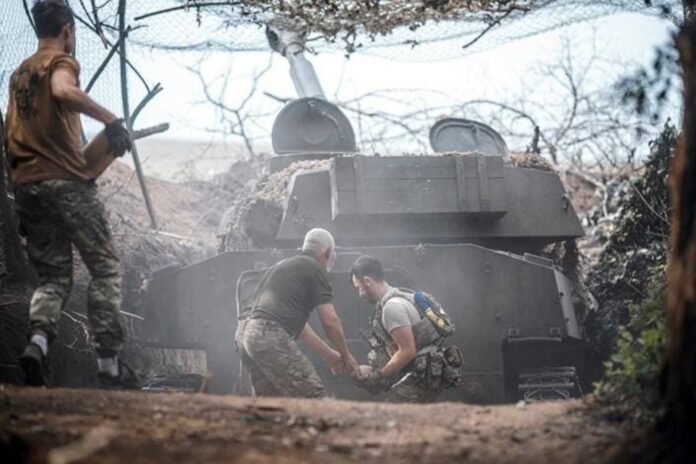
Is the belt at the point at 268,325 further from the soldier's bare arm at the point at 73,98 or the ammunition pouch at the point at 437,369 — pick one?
the soldier's bare arm at the point at 73,98

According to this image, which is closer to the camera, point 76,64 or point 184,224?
point 76,64

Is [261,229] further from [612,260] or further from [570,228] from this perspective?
[612,260]

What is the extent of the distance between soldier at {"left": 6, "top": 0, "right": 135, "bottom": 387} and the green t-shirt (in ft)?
5.90

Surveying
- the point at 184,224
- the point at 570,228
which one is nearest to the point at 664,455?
the point at 570,228

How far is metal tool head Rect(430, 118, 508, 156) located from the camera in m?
12.1

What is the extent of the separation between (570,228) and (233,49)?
370 centimetres

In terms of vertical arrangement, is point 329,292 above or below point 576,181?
below

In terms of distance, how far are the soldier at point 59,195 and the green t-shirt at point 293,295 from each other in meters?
1.80

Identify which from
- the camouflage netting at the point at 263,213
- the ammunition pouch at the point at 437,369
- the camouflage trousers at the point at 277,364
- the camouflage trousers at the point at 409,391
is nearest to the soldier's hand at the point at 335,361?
the camouflage trousers at the point at 277,364

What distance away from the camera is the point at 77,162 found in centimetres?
677

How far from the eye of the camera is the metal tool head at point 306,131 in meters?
12.1

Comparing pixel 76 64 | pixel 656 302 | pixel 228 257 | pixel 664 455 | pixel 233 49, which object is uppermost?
pixel 233 49

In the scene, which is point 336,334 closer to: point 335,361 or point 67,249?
point 335,361

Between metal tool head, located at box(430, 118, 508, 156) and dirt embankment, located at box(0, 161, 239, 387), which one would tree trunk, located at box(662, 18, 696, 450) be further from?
metal tool head, located at box(430, 118, 508, 156)
